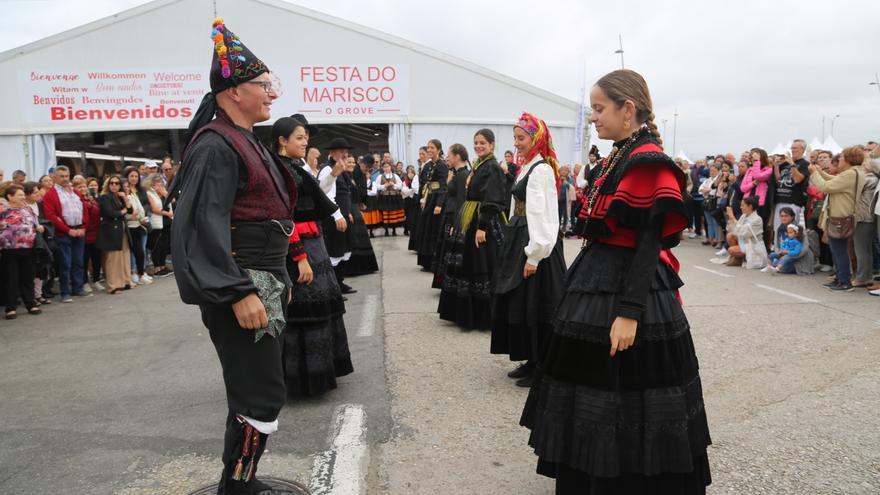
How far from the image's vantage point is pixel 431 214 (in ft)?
35.3

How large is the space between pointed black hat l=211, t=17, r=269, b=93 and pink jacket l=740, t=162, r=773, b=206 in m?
10.7

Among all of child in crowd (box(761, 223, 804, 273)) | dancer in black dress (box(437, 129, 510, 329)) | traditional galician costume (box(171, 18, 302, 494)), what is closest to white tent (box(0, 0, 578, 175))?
child in crowd (box(761, 223, 804, 273))

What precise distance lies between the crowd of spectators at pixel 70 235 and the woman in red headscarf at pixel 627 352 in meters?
7.28

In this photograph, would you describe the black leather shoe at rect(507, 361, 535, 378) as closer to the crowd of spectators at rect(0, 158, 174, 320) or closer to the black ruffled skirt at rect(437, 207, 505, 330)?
the black ruffled skirt at rect(437, 207, 505, 330)

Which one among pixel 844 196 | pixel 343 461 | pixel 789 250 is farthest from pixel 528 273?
pixel 789 250

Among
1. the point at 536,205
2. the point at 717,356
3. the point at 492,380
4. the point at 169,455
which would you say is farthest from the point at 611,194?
the point at 717,356

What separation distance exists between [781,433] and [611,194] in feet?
7.21

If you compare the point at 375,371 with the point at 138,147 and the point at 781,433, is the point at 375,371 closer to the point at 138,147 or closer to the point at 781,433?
the point at 781,433

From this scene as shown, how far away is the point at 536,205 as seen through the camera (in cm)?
452

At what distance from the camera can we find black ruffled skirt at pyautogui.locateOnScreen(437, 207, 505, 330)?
6.39m

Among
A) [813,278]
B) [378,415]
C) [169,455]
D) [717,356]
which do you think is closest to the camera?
[169,455]

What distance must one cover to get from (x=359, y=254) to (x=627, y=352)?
8112 millimetres

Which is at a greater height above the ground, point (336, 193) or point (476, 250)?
point (336, 193)

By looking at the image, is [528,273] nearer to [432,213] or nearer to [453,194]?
[453,194]
